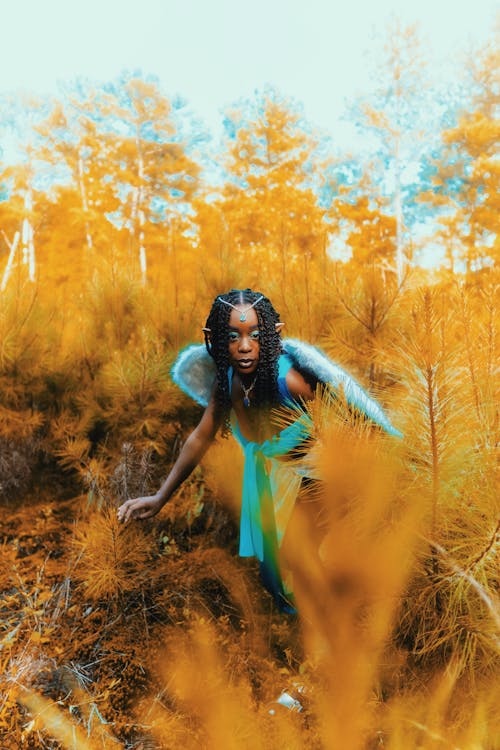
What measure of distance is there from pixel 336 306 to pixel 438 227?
418 inches

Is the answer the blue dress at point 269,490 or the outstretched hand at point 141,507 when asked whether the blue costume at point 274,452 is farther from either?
the outstretched hand at point 141,507

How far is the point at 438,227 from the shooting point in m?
11.4

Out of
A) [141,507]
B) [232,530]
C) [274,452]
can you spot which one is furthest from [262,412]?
[232,530]

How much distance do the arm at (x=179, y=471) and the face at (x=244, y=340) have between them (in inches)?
10.2

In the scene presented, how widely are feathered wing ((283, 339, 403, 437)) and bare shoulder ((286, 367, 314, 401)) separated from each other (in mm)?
22

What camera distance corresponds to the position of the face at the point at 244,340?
1196 mm

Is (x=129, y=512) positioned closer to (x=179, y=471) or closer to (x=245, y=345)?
(x=179, y=471)

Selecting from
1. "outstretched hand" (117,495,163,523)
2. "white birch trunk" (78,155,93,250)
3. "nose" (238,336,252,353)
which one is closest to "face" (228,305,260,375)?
"nose" (238,336,252,353)

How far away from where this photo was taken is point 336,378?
119 centimetres

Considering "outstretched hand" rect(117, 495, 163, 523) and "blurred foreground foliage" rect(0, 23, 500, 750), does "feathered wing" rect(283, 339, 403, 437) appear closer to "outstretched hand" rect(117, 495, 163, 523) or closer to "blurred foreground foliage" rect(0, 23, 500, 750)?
"blurred foreground foliage" rect(0, 23, 500, 750)

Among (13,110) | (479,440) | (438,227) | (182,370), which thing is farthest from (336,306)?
(13,110)

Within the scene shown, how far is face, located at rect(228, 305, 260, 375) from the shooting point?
1.20 m

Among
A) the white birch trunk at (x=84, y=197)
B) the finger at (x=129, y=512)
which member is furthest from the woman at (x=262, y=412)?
the white birch trunk at (x=84, y=197)

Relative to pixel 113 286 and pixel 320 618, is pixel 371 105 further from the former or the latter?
pixel 320 618
